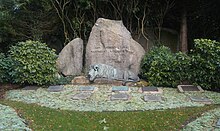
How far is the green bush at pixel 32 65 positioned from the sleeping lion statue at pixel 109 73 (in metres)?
1.08

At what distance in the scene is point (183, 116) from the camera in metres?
5.06

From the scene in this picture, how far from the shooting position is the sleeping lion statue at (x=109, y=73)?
8023 mm

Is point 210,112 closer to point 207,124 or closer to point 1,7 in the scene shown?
point 207,124

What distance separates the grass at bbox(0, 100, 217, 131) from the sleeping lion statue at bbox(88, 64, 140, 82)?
8.44 feet

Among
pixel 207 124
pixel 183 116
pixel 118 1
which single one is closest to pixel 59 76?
pixel 118 1

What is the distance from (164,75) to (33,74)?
354cm

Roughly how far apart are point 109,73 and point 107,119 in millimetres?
3215

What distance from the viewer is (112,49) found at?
8695 millimetres

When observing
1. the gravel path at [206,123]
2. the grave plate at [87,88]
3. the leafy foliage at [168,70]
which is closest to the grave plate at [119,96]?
the grave plate at [87,88]

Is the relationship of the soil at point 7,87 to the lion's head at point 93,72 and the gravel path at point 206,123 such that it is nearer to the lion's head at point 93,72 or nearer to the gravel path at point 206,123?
the lion's head at point 93,72

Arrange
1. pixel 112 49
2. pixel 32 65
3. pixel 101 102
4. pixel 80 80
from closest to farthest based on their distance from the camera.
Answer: pixel 101 102 → pixel 32 65 → pixel 80 80 → pixel 112 49

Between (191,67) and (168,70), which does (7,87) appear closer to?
(168,70)

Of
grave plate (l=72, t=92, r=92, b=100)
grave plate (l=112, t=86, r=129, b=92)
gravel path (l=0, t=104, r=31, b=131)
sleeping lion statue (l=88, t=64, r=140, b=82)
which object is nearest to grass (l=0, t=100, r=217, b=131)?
gravel path (l=0, t=104, r=31, b=131)

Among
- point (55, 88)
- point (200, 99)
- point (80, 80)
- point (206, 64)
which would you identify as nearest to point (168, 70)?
point (206, 64)
